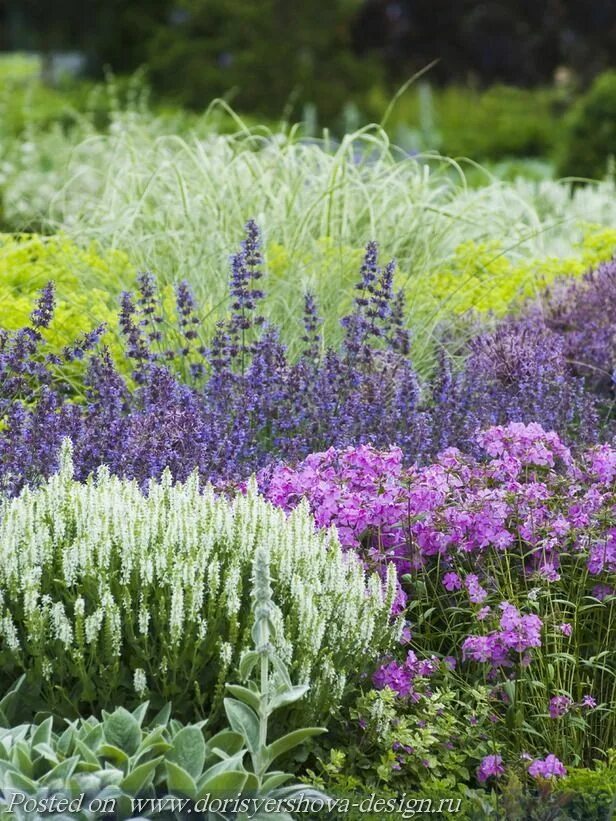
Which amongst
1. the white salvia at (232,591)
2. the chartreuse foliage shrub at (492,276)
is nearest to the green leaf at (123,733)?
the white salvia at (232,591)

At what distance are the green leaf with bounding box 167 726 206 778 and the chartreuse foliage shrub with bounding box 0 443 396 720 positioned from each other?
0.28m

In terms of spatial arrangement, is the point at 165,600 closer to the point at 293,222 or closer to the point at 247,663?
the point at 247,663

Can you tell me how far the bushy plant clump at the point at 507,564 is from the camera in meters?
3.41

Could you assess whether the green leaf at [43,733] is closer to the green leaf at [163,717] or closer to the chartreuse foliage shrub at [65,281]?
the green leaf at [163,717]

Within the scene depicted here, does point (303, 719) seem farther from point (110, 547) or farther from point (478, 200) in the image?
point (478, 200)

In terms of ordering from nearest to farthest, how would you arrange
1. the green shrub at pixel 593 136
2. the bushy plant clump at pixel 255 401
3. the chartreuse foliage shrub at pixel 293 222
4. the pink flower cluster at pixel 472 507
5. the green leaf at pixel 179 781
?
1. the green leaf at pixel 179 781
2. the pink flower cluster at pixel 472 507
3. the bushy plant clump at pixel 255 401
4. the chartreuse foliage shrub at pixel 293 222
5. the green shrub at pixel 593 136

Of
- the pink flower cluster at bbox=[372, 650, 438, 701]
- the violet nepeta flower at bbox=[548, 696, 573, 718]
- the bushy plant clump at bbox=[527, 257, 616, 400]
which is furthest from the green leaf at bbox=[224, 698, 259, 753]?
the bushy plant clump at bbox=[527, 257, 616, 400]

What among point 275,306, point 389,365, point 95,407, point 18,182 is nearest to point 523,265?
point 275,306

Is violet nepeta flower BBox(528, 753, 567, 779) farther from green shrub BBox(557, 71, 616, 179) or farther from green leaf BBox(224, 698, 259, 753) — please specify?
green shrub BBox(557, 71, 616, 179)

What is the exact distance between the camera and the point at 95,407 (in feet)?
14.2

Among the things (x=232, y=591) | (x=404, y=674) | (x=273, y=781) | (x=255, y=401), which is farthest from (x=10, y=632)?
(x=255, y=401)

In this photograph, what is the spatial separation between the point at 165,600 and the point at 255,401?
4.26ft

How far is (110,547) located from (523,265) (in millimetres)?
4143

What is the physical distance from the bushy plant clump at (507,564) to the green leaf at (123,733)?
80 cm
